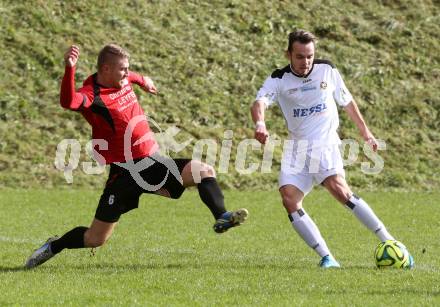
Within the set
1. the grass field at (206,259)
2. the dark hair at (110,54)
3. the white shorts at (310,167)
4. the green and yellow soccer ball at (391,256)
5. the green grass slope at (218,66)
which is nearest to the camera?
the grass field at (206,259)

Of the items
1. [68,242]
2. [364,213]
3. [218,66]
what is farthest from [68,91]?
[218,66]

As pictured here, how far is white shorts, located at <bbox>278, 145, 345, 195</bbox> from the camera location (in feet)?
32.6

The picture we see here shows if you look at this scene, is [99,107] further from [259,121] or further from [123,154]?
[259,121]

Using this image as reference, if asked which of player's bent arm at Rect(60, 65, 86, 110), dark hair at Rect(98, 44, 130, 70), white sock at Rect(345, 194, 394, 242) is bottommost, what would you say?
white sock at Rect(345, 194, 394, 242)

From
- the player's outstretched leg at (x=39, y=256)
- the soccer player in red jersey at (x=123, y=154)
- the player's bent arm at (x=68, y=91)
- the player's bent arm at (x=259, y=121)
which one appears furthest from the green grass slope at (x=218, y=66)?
the player's bent arm at (x=68, y=91)

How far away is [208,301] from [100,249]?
416 centimetres

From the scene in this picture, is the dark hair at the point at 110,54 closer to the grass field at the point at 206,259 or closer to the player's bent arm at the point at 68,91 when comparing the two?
the player's bent arm at the point at 68,91

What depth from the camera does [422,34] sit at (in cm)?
3005

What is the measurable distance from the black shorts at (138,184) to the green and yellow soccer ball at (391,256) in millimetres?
2085

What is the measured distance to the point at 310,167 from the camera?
9.99 meters

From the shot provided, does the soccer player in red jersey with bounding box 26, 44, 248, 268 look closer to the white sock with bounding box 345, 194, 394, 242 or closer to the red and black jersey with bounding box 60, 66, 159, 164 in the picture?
the red and black jersey with bounding box 60, 66, 159, 164

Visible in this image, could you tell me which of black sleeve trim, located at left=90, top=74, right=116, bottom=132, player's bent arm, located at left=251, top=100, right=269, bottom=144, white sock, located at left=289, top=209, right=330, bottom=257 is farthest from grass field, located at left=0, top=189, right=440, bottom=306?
black sleeve trim, located at left=90, top=74, right=116, bottom=132

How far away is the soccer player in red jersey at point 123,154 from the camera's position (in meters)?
9.38

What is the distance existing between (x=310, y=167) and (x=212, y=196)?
4.39ft
